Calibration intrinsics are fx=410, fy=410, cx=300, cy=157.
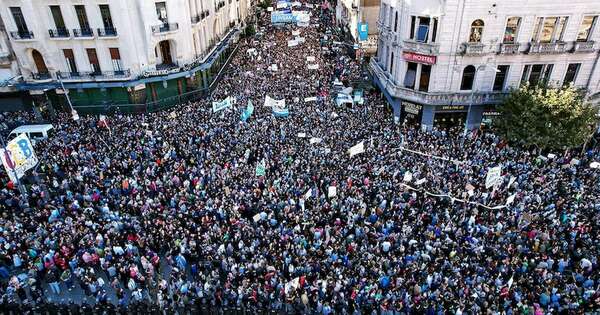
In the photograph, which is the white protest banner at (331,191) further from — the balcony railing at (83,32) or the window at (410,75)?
the balcony railing at (83,32)

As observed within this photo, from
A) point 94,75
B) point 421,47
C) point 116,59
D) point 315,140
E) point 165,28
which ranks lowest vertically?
point 315,140

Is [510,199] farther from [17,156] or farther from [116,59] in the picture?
[116,59]

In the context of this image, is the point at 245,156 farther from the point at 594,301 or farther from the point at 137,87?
the point at 594,301

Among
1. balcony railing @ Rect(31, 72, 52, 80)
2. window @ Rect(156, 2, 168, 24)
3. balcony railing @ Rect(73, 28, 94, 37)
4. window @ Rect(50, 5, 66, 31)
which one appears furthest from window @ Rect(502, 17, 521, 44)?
balcony railing @ Rect(31, 72, 52, 80)

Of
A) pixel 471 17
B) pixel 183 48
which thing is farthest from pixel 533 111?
pixel 183 48

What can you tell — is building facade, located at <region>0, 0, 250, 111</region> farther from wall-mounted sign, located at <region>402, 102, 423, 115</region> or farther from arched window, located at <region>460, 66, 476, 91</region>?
arched window, located at <region>460, 66, 476, 91</region>

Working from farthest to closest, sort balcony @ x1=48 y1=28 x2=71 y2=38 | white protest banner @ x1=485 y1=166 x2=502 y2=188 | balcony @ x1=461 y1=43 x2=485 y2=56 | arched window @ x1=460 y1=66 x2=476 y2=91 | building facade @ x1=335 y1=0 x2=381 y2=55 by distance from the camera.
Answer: building facade @ x1=335 y1=0 x2=381 y2=55 → balcony @ x1=48 y1=28 x2=71 y2=38 → arched window @ x1=460 y1=66 x2=476 y2=91 → balcony @ x1=461 y1=43 x2=485 y2=56 → white protest banner @ x1=485 y1=166 x2=502 y2=188

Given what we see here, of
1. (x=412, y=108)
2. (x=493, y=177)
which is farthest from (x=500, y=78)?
(x=493, y=177)
